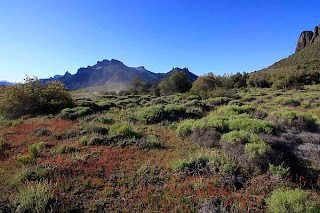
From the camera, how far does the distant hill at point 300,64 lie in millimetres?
38581

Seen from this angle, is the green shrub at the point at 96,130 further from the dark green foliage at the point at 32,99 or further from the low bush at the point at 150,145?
the dark green foliage at the point at 32,99

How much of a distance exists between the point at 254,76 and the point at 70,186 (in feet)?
161

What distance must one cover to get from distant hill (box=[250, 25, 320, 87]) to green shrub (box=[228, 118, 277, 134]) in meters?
36.5

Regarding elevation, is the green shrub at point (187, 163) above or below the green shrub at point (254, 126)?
below

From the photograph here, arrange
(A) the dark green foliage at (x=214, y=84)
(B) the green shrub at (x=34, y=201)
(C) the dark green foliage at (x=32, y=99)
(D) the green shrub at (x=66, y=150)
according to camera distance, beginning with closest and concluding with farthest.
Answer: (B) the green shrub at (x=34, y=201)
(D) the green shrub at (x=66, y=150)
(C) the dark green foliage at (x=32, y=99)
(A) the dark green foliage at (x=214, y=84)

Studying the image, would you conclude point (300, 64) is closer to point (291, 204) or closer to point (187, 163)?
point (187, 163)

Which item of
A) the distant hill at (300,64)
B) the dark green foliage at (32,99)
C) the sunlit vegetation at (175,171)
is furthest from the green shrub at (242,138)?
the distant hill at (300,64)

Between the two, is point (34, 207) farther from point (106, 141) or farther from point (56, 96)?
point (56, 96)

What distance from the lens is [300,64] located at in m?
52.5

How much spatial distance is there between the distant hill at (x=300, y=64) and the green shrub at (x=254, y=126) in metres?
36.5

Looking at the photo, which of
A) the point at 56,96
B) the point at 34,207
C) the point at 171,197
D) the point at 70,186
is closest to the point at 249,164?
the point at 171,197

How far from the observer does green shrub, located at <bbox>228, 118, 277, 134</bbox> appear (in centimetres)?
658

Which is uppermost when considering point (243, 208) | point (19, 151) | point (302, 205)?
point (302, 205)

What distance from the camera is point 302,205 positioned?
9.60 ft
